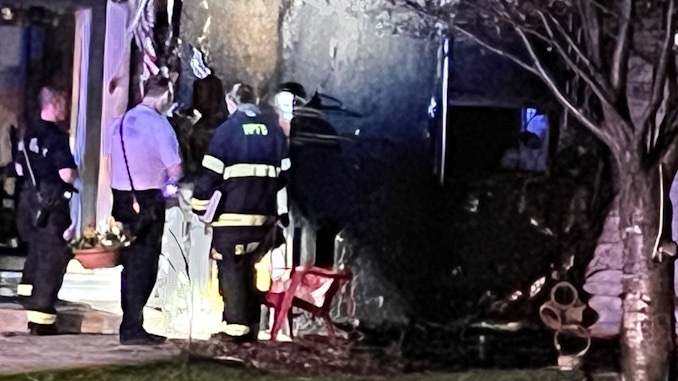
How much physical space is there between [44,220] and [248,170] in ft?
3.95

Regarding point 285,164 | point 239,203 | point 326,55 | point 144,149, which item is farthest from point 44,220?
point 326,55

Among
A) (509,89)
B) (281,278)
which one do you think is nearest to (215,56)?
(281,278)

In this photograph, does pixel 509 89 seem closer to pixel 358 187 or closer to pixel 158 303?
pixel 358 187

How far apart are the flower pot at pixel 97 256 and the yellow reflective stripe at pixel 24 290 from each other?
0.32 meters

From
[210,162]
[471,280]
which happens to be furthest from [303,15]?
[471,280]

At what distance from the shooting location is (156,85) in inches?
206

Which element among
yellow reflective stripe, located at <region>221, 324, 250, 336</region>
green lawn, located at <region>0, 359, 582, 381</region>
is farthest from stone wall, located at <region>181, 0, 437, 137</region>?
green lawn, located at <region>0, 359, 582, 381</region>

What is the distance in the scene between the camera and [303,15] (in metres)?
5.25

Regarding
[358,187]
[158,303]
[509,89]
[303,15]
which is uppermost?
[303,15]

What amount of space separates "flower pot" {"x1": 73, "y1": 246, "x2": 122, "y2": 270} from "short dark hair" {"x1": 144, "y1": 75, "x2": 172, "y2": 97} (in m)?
0.92

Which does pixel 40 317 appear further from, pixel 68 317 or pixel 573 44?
pixel 573 44

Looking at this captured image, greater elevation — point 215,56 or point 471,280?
point 215,56

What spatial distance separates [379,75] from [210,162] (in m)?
1.12

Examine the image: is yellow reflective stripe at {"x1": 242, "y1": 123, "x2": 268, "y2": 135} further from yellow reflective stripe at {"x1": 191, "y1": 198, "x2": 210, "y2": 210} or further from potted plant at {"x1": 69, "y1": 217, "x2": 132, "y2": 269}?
potted plant at {"x1": 69, "y1": 217, "x2": 132, "y2": 269}
